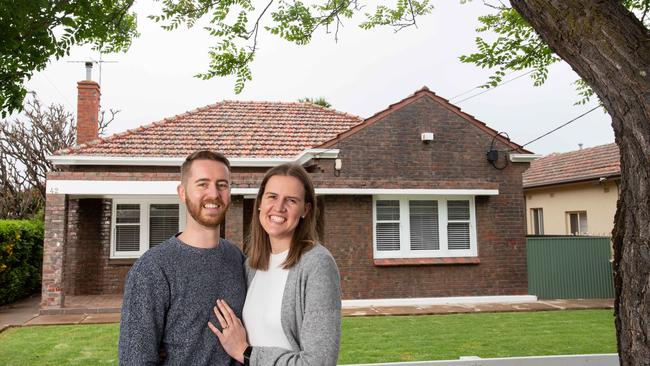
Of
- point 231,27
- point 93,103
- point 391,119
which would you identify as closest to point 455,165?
point 391,119

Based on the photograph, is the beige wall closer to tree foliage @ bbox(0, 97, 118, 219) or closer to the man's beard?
the man's beard

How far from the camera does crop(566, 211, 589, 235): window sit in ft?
61.5

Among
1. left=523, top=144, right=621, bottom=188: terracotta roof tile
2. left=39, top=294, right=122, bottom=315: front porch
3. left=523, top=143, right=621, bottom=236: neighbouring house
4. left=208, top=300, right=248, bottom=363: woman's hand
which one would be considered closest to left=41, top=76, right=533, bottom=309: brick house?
left=39, top=294, right=122, bottom=315: front porch

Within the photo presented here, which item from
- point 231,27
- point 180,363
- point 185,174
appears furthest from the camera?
point 231,27

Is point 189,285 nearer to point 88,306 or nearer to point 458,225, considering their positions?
→ point 88,306

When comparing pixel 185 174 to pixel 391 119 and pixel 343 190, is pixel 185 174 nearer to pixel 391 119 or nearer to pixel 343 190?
pixel 343 190

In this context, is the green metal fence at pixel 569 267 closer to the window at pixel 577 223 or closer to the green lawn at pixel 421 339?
the green lawn at pixel 421 339

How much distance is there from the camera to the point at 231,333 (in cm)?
224

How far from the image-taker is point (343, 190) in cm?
1224

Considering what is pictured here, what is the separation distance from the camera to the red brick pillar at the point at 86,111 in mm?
15102

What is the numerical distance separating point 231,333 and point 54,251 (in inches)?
417

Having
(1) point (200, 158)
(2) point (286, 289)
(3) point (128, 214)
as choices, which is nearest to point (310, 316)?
(2) point (286, 289)

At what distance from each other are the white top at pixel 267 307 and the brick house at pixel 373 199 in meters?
9.58

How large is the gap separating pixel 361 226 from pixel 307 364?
10626 millimetres
